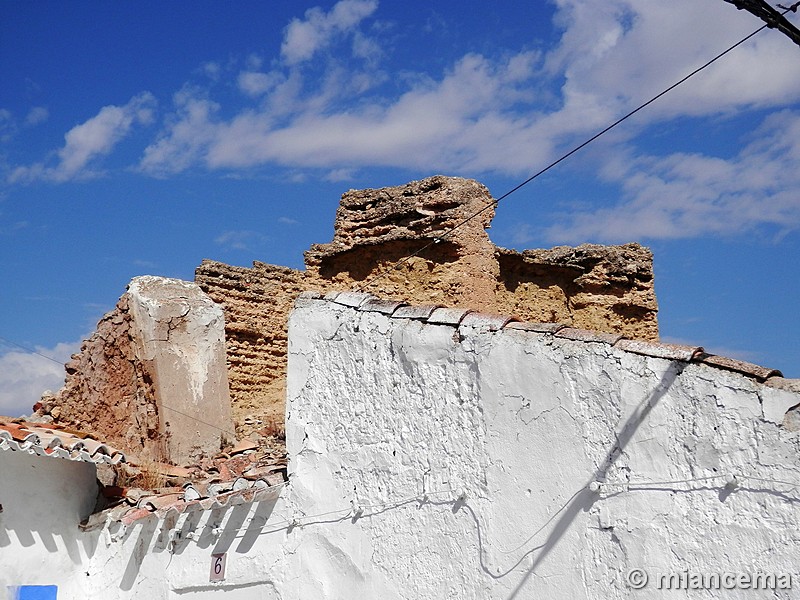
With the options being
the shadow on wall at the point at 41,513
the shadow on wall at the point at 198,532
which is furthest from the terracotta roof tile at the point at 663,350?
the shadow on wall at the point at 41,513

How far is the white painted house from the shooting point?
4.57 m

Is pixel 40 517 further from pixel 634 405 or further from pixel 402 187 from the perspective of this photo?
pixel 402 187

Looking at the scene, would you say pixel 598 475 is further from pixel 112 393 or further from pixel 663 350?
pixel 112 393

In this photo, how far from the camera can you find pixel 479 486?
562cm

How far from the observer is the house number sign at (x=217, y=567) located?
6.86 m

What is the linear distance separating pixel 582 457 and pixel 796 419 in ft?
3.87

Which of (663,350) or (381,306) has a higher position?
(381,306)

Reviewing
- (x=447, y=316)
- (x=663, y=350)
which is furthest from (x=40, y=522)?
(x=663, y=350)

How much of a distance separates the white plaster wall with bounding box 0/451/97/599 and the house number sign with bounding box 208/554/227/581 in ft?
4.82

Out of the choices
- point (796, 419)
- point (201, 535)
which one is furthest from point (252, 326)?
point (796, 419)

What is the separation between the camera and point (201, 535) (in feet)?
23.2

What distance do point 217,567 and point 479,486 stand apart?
2348 mm

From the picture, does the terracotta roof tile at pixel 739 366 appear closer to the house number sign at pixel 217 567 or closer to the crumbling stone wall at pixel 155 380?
the house number sign at pixel 217 567

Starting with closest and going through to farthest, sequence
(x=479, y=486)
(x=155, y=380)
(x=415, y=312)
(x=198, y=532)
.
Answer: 1. (x=479, y=486)
2. (x=415, y=312)
3. (x=198, y=532)
4. (x=155, y=380)
